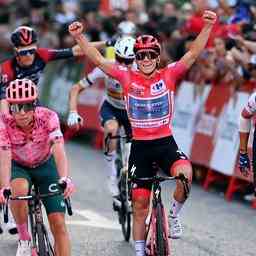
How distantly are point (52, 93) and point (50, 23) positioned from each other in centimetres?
241

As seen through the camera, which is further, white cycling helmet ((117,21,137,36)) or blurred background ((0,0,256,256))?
white cycling helmet ((117,21,137,36))

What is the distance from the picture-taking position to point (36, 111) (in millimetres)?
8438

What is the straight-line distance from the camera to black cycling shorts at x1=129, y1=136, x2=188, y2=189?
8914mm

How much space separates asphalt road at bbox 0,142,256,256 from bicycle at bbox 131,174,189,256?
143cm

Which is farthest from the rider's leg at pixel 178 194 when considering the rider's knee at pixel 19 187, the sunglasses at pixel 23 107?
the sunglasses at pixel 23 107

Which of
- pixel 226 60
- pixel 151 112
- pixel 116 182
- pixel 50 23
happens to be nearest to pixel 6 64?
pixel 116 182

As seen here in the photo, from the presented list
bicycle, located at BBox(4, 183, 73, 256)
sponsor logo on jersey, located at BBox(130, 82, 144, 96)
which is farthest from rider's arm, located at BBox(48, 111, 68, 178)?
sponsor logo on jersey, located at BBox(130, 82, 144, 96)

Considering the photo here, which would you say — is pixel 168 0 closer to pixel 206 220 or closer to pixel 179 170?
pixel 206 220

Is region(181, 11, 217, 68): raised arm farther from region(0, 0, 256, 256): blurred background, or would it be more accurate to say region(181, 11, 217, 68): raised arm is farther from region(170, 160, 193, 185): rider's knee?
region(0, 0, 256, 256): blurred background

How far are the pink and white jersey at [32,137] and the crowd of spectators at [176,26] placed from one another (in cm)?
572

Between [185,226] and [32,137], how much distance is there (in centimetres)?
377

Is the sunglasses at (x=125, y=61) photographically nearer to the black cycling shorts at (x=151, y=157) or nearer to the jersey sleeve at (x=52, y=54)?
the jersey sleeve at (x=52, y=54)

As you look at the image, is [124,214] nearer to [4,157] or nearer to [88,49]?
[88,49]

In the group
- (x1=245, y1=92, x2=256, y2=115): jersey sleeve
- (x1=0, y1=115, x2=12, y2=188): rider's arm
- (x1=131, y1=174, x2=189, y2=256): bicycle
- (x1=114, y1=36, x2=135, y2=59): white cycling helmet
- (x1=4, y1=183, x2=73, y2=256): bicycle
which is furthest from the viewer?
(x1=114, y1=36, x2=135, y2=59): white cycling helmet
